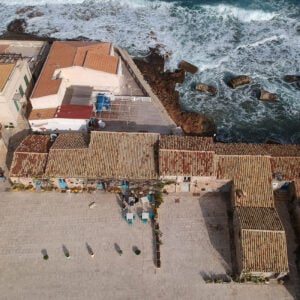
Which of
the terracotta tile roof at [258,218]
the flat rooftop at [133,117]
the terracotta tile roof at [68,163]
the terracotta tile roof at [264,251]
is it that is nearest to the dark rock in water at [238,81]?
the flat rooftop at [133,117]

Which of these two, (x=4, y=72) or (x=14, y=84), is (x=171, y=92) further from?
(x=4, y=72)

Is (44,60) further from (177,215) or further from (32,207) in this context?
(177,215)

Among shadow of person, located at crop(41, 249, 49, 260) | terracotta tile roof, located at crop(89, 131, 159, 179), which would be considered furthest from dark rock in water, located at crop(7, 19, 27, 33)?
shadow of person, located at crop(41, 249, 49, 260)

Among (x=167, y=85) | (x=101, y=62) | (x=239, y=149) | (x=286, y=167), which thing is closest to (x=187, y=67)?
(x=167, y=85)

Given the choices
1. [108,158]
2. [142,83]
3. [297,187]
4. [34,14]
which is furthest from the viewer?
[34,14]

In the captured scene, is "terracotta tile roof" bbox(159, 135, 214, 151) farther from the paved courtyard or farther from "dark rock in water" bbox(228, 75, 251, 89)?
"dark rock in water" bbox(228, 75, 251, 89)

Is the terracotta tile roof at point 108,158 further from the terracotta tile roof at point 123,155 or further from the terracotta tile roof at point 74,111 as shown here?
the terracotta tile roof at point 74,111

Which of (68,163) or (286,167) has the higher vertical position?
(68,163)
